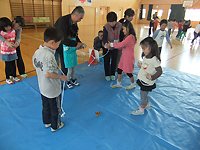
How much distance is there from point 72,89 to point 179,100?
1.98 m

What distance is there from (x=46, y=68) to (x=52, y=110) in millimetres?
562

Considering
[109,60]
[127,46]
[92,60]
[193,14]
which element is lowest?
[92,60]

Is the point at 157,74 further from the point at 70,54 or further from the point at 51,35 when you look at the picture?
the point at 70,54

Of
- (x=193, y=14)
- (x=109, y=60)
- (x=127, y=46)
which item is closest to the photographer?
(x=127, y=46)

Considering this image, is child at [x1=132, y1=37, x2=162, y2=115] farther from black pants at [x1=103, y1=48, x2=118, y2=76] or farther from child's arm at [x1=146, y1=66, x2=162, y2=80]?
black pants at [x1=103, y1=48, x2=118, y2=76]

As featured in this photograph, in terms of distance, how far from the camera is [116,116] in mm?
2117

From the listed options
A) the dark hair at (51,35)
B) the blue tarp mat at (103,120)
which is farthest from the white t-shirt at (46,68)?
the blue tarp mat at (103,120)

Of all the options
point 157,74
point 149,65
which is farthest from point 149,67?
point 157,74

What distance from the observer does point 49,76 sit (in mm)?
1409

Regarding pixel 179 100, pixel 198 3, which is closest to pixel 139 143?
pixel 179 100

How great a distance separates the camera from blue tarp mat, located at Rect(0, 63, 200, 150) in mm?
1668

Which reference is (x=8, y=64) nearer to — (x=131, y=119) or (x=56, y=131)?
(x=56, y=131)

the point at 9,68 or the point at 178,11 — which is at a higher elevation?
the point at 178,11

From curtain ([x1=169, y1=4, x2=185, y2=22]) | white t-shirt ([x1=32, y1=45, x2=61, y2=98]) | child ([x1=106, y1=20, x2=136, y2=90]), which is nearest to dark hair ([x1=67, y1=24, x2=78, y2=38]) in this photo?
child ([x1=106, y1=20, x2=136, y2=90])
